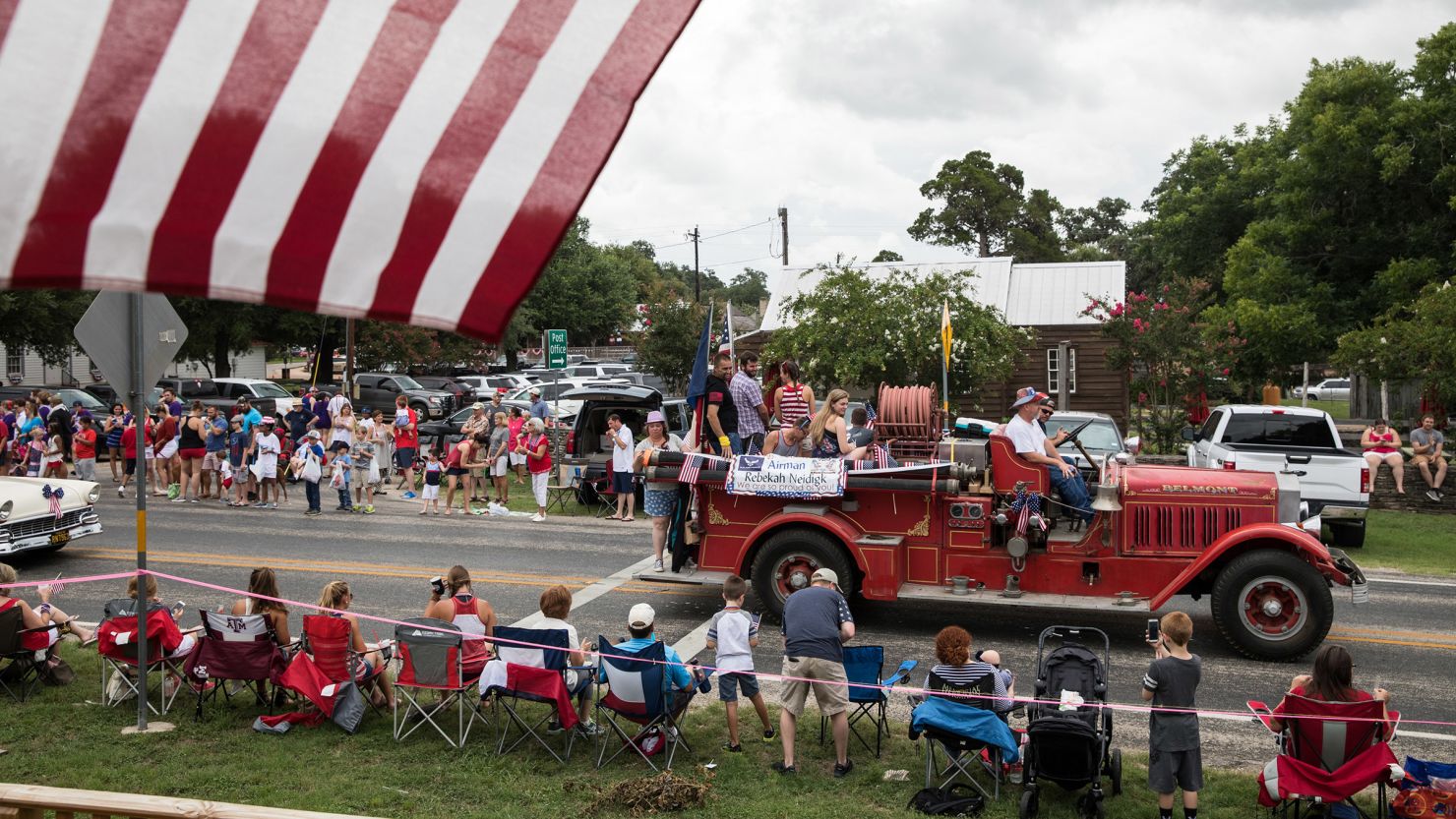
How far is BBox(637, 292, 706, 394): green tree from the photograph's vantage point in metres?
36.9

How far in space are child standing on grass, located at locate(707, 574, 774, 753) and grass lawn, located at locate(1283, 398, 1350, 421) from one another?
4202cm

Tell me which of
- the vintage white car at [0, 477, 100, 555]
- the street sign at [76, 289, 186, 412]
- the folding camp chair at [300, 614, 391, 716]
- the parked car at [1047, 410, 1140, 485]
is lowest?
the folding camp chair at [300, 614, 391, 716]

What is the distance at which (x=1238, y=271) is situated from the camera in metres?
31.7

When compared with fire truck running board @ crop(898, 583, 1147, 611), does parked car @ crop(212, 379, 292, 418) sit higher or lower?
higher

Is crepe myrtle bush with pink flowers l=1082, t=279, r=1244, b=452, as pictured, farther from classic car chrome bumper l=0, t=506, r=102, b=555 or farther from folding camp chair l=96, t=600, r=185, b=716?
folding camp chair l=96, t=600, r=185, b=716

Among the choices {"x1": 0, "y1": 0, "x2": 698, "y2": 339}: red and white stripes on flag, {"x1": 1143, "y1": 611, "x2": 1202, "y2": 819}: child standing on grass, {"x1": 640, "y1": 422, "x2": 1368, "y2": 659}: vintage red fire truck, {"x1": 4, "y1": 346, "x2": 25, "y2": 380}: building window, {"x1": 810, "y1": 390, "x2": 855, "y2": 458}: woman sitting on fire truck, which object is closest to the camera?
{"x1": 0, "y1": 0, "x2": 698, "y2": 339}: red and white stripes on flag

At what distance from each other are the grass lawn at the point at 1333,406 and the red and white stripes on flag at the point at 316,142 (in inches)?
1863

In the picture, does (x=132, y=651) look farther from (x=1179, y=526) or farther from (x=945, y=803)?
(x=1179, y=526)

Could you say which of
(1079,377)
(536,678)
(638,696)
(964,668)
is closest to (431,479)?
(536,678)

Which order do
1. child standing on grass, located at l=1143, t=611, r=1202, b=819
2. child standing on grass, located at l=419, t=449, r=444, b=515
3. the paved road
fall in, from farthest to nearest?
Result: child standing on grass, located at l=419, t=449, r=444, b=515, the paved road, child standing on grass, located at l=1143, t=611, r=1202, b=819

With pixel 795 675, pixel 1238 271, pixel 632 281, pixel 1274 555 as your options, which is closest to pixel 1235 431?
pixel 1274 555

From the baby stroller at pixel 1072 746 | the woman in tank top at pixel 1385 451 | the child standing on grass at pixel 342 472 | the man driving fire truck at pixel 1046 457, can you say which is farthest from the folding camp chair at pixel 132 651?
the woman in tank top at pixel 1385 451

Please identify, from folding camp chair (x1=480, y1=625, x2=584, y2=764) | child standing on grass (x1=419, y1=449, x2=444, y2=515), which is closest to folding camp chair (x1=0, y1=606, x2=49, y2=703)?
folding camp chair (x1=480, y1=625, x2=584, y2=764)

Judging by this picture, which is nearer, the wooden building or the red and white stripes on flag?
the red and white stripes on flag
